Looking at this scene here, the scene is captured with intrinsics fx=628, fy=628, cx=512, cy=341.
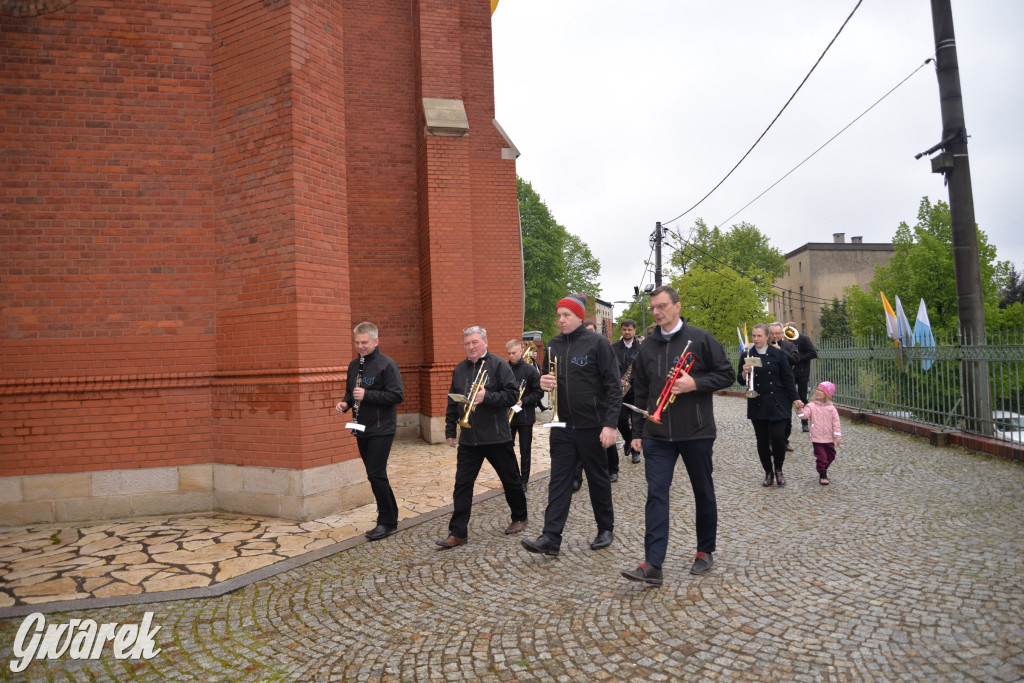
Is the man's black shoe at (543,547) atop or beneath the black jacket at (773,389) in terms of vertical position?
beneath

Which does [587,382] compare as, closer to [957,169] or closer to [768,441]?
[768,441]

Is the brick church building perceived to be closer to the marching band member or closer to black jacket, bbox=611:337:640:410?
black jacket, bbox=611:337:640:410

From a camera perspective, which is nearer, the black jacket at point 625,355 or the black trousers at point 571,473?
the black trousers at point 571,473

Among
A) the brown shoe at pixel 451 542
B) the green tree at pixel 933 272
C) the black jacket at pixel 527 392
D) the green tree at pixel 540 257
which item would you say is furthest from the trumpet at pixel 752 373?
the green tree at pixel 540 257

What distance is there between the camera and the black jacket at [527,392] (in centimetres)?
721

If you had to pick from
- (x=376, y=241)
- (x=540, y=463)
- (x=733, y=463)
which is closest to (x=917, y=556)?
(x=733, y=463)

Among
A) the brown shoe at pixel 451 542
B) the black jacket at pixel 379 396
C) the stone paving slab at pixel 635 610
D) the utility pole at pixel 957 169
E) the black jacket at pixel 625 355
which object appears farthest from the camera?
the utility pole at pixel 957 169

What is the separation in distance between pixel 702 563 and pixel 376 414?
2.99 meters

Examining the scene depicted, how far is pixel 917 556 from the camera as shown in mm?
4508

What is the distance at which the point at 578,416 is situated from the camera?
496cm

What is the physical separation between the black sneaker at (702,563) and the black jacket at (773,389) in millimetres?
3047

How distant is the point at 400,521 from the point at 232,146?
4409mm

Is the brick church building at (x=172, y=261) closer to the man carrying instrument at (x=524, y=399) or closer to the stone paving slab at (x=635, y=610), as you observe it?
the man carrying instrument at (x=524, y=399)

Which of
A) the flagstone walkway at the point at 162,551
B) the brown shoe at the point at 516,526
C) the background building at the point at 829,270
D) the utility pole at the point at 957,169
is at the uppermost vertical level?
the background building at the point at 829,270
